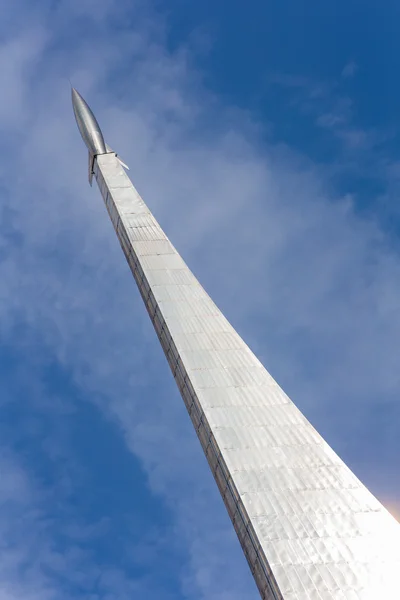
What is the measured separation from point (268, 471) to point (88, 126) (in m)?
30.7

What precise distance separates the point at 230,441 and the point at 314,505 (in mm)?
3869

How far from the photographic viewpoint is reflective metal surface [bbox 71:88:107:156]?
4456 cm

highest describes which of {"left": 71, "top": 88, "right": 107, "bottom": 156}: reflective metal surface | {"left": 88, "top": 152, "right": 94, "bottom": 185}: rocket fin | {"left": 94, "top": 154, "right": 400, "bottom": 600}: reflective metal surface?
{"left": 71, "top": 88, "right": 107, "bottom": 156}: reflective metal surface

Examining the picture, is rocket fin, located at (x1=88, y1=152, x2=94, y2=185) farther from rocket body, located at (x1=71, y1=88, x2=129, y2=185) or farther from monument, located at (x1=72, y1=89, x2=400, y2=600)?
monument, located at (x1=72, y1=89, x2=400, y2=600)

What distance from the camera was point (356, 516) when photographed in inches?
900

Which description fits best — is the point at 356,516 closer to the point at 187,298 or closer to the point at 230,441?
the point at 230,441

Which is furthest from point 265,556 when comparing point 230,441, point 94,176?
point 94,176

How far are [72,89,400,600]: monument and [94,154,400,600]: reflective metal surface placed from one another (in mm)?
39

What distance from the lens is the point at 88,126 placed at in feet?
151

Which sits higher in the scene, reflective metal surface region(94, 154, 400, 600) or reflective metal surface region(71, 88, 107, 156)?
reflective metal surface region(71, 88, 107, 156)

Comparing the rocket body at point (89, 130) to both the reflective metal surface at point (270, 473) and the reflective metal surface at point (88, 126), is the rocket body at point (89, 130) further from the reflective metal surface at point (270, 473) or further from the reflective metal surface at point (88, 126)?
the reflective metal surface at point (270, 473)

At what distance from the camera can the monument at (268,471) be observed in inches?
821

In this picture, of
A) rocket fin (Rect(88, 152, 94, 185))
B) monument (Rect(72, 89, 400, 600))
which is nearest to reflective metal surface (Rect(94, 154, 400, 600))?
monument (Rect(72, 89, 400, 600))

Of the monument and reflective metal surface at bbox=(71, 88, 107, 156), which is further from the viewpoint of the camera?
reflective metal surface at bbox=(71, 88, 107, 156)
